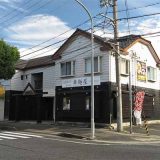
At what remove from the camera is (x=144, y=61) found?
35.9m

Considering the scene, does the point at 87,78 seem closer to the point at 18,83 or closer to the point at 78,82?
the point at 78,82

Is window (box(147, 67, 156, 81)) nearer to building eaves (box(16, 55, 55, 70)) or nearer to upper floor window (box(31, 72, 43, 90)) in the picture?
building eaves (box(16, 55, 55, 70))

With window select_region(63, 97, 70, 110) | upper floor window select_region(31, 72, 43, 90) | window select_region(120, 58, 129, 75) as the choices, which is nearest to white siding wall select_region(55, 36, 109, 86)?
window select_region(63, 97, 70, 110)

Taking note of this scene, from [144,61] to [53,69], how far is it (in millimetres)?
8569

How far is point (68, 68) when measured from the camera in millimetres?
35219

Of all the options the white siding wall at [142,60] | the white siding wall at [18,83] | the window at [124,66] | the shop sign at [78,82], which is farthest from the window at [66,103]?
the white siding wall at [18,83]

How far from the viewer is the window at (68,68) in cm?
3448

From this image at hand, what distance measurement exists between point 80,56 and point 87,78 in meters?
2.23

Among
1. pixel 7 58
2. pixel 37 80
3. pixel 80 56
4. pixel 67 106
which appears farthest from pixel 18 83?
pixel 80 56

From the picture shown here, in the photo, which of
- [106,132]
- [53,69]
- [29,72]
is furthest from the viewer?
[29,72]

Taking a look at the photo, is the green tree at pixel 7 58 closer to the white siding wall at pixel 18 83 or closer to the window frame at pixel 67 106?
the window frame at pixel 67 106

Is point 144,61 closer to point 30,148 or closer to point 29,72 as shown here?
point 29,72

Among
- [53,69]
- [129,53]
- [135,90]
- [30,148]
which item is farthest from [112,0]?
[30,148]

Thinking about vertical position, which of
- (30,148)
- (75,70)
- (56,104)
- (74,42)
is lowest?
(30,148)
